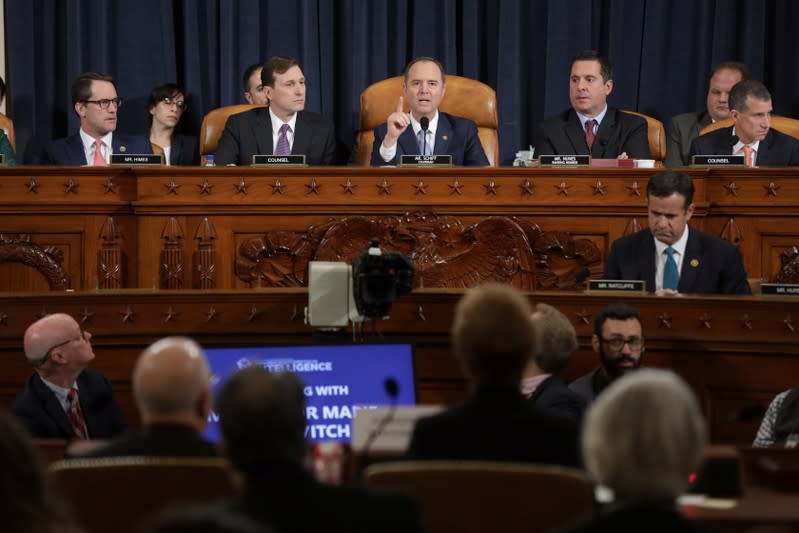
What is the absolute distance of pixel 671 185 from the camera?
561 centimetres

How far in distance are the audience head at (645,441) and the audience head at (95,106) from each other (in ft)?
18.2

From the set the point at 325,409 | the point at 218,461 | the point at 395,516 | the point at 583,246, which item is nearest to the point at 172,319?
the point at 325,409

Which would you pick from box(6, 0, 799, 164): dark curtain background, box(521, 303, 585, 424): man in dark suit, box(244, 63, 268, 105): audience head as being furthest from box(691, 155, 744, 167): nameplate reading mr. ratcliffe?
box(244, 63, 268, 105): audience head

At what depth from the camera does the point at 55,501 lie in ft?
6.72

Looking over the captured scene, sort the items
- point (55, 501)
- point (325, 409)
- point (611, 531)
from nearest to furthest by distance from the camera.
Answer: point (55, 501) → point (611, 531) → point (325, 409)

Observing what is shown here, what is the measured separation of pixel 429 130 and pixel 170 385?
4.67 meters

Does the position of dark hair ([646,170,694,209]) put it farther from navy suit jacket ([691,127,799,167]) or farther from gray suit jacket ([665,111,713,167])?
gray suit jacket ([665,111,713,167])

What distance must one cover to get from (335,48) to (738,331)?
475cm

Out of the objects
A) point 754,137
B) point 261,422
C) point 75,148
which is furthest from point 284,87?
point 261,422

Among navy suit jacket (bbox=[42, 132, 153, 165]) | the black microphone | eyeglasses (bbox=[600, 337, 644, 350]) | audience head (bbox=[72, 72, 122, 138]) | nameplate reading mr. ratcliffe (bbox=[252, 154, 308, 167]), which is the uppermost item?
audience head (bbox=[72, 72, 122, 138])

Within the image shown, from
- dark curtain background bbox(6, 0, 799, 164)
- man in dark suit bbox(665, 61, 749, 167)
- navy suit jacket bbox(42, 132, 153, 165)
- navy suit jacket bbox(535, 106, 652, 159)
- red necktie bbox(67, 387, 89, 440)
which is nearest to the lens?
red necktie bbox(67, 387, 89, 440)

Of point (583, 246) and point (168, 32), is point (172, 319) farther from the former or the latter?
point (168, 32)

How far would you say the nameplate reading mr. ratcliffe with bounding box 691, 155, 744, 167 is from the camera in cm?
636

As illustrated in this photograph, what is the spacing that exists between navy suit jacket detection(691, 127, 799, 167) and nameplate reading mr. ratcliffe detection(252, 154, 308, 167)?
2281 millimetres
